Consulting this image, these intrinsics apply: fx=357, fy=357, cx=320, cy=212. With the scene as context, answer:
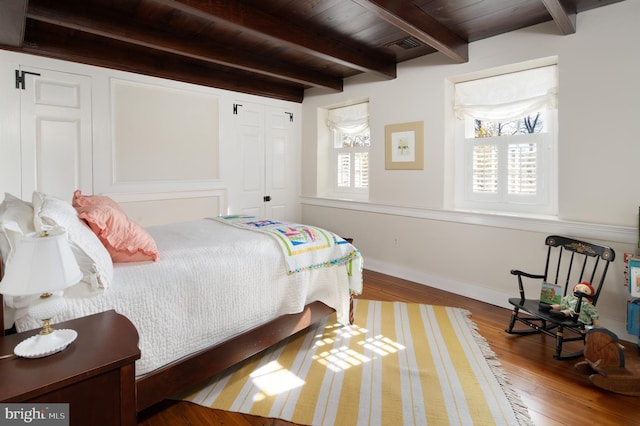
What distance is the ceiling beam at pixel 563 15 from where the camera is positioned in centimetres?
236

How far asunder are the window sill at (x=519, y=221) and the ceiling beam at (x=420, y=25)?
1.53 meters

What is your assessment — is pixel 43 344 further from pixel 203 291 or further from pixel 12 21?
pixel 12 21

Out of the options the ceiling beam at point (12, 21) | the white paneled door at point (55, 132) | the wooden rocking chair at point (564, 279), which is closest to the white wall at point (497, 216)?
the wooden rocking chair at point (564, 279)

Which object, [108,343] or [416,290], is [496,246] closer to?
[416,290]

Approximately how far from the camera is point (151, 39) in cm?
306

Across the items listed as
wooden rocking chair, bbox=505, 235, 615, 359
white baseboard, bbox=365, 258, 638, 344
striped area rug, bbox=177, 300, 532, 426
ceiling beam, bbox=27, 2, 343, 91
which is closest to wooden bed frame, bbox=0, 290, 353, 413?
striped area rug, bbox=177, 300, 532, 426

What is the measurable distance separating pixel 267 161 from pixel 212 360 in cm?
351

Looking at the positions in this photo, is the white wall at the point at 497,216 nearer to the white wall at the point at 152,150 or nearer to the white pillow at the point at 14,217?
the white wall at the point at 152,150

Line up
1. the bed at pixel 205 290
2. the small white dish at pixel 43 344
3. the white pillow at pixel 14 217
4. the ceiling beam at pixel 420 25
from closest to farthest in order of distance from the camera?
1. the small white dish at pixel 43 344
2. the white pillow at pixel 14 217
3. the bed at pixel 205 290
4. the ceiling beam at pixel 420 25

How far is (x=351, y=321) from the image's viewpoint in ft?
9.30

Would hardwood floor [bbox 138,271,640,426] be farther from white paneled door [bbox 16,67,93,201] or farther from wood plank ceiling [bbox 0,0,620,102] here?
white paneled door [bbox 16,67,93,201]

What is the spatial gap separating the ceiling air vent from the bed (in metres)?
2.08

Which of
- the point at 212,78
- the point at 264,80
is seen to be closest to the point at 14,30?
the point at 212,78

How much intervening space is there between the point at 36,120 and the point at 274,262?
8.82 ft
